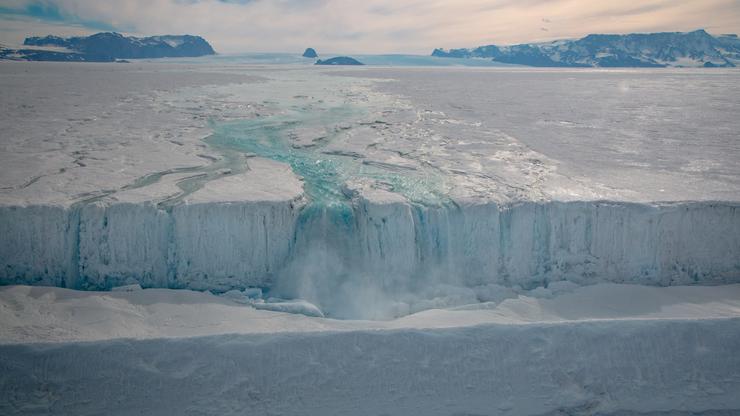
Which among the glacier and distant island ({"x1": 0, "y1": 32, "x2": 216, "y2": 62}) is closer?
the glacier

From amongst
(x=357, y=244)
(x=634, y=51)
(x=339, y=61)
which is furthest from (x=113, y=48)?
(x=634, y=51)

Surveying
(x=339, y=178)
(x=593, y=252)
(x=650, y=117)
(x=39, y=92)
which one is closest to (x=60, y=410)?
(x=339, y=178)

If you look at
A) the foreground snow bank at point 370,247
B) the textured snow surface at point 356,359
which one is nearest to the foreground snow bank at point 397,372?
the textured snow surface at point 356,359

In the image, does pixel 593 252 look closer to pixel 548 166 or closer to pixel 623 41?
pixel 548 166

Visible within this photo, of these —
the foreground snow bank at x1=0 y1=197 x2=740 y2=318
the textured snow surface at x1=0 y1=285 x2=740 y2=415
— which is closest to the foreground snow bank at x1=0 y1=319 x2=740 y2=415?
the textured snow surface at x1=0 y1=285 x2=740 y2=415

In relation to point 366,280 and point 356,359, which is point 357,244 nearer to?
point 366,280

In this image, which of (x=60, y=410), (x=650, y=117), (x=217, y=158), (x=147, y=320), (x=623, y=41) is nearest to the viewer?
(x=60, y=410)

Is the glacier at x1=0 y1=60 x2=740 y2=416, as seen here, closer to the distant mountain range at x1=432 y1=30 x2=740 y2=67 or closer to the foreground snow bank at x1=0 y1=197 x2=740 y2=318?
the foreground snow bank at x1=0 y1=197 x2=740 y2=318

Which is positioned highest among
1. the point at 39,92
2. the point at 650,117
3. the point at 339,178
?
the point at 39,92
